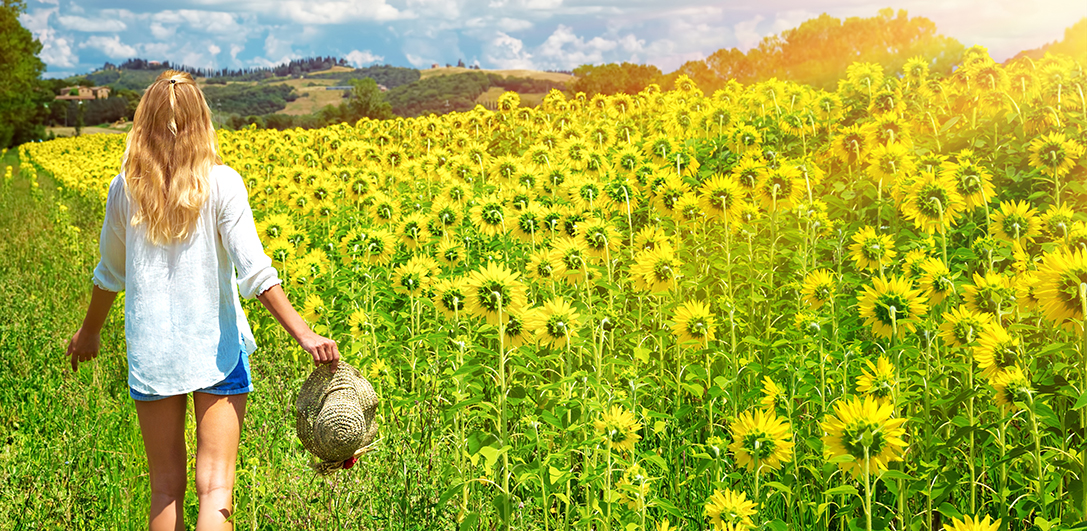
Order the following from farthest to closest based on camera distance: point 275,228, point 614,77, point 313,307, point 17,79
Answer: point 17,79, point 614,77, point 275,228, point 313,307

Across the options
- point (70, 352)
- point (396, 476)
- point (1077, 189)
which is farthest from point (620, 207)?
point (70, 352)

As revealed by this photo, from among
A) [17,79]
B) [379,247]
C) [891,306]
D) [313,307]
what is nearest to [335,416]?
[313,307]

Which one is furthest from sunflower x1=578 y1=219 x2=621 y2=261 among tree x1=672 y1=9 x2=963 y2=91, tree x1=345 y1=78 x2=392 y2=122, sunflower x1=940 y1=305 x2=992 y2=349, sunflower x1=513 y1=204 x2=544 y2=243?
tree x1=345 y1=78 x2=392 y2=122

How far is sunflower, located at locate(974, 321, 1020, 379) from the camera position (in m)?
2.41

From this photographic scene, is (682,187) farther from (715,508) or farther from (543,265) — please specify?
(715,508)

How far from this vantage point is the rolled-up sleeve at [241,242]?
2.62 m

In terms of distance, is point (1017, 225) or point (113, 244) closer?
point (113, 244)

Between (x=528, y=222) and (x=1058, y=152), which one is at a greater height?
(x=1058, y=152)

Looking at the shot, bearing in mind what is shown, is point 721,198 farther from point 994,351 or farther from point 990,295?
point 994,351

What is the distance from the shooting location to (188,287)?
8.80 ft

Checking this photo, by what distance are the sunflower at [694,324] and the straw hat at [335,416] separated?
1.30 m

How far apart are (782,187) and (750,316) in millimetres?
732

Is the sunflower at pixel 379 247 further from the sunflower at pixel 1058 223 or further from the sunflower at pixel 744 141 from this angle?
the sunflower at pixel 1058 223

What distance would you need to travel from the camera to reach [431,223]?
496 centimetres
